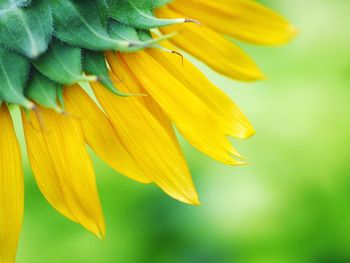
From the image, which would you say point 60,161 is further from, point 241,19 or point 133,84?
point 241,19

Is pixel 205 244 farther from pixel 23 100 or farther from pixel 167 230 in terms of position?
pixel 23 100

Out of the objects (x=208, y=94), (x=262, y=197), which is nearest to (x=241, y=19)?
(x=208, y=94)

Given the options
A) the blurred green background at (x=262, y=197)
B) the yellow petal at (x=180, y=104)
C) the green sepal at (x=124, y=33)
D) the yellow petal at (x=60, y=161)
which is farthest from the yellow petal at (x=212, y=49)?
the blurred green background at (x=262, y=197)

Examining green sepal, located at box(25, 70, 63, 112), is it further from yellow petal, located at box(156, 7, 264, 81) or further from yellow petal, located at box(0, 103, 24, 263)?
yellow petal, located at box(156, 7, 264, 81)

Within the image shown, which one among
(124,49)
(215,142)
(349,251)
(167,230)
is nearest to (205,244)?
(167,230)

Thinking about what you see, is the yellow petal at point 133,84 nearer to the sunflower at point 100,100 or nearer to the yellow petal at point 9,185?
the sunflower at point 100,100

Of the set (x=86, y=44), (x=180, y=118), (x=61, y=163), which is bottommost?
(x=61, y=163)
